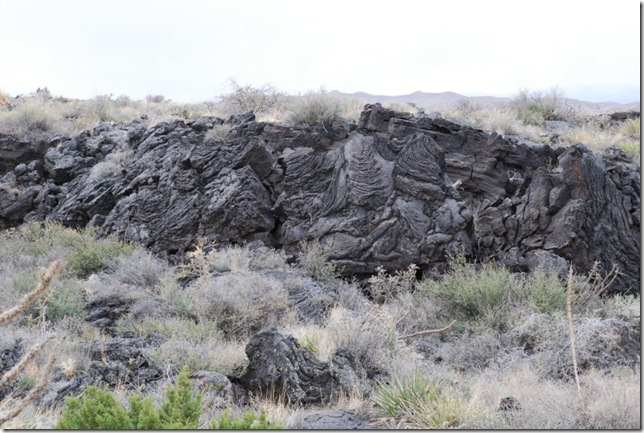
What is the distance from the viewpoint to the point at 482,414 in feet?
18.7

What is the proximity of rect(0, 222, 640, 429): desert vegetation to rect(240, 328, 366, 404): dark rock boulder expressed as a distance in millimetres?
161

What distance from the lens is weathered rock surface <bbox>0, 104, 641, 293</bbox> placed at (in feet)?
44.0

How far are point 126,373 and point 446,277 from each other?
7.24 meters

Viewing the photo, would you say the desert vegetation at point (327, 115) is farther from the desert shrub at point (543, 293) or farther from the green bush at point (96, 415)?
the green bush at point (96, 415)

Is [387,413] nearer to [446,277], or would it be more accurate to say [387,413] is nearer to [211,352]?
[211,352]

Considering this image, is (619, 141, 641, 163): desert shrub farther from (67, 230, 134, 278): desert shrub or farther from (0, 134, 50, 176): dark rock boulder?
(0, 134, 50, 176): dark rock boulder

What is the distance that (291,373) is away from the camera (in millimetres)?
6988

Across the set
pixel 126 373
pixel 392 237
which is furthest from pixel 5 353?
pixel 392 237

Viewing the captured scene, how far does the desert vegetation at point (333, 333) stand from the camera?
5703 mm

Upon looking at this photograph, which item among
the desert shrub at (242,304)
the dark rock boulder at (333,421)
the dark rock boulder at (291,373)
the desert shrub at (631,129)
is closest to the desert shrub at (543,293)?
the desert shrub at (242,304)

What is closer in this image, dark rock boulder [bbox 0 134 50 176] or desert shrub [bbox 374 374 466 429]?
desert shrub [bbox 374 374 466 429]

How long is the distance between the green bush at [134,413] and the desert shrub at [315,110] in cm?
1243

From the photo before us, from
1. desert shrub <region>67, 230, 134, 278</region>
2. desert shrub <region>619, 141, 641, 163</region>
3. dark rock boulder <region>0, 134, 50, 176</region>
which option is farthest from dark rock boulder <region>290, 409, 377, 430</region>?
dark rock boulder <region>0, 134, 50, 176</region>

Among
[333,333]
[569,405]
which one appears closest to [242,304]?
[333,333]
